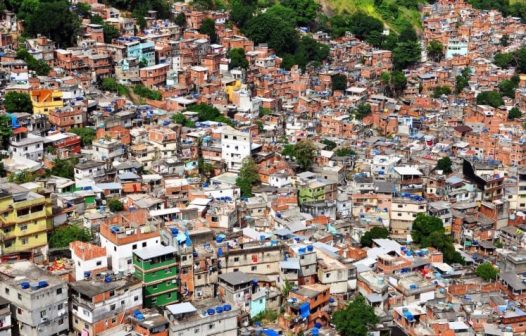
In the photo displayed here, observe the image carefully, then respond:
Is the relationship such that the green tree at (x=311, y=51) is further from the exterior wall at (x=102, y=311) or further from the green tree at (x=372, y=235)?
the exterior wall at (x=102, y=311)

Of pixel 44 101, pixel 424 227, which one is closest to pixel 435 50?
pixel 424 227

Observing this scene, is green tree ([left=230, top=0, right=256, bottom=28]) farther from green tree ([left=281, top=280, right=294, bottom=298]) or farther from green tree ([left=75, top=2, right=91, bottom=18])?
green tree ([left=281, top=280, right=294, bottom=298])

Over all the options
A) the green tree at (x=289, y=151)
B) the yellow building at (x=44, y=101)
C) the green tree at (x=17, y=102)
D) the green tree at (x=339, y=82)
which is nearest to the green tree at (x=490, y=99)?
the green tree at (x=339, y=82)

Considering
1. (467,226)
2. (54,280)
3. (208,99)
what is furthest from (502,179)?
(54,280)

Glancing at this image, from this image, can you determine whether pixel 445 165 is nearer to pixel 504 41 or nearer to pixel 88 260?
pixel 88 260

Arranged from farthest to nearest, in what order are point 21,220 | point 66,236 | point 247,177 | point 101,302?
point 247,177
point 66,236
point 21,220
point 101,302
